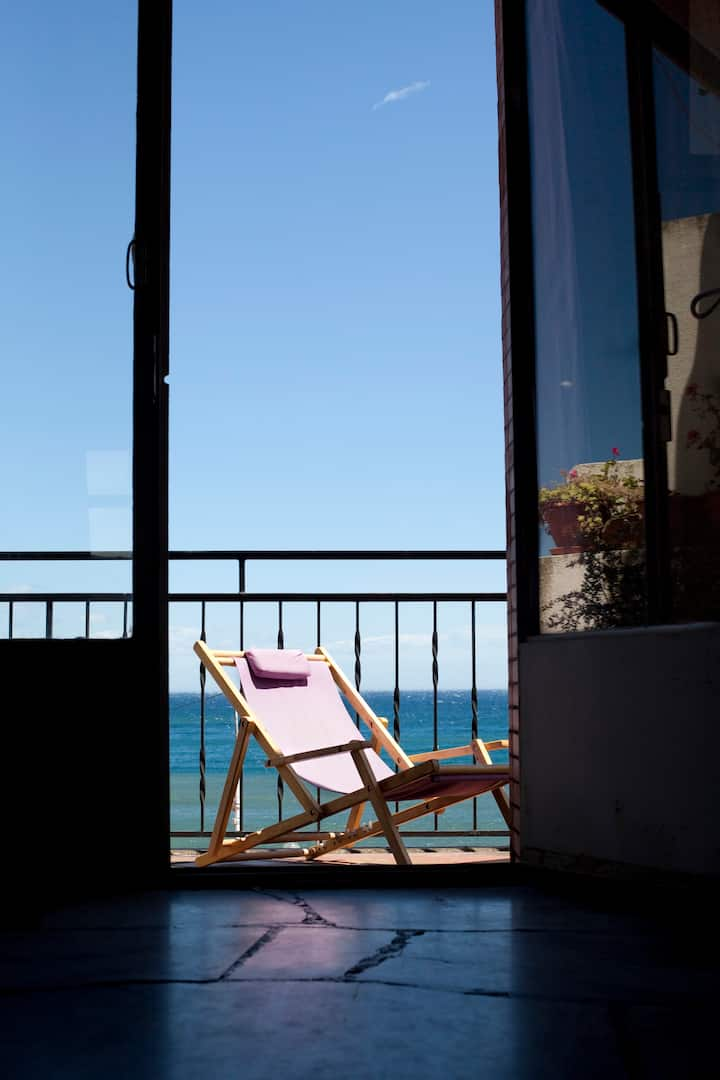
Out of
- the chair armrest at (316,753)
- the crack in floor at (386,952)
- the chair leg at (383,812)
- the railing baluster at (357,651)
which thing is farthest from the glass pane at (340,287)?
the crack in floor at (386,952)

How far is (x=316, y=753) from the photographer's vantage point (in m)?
3.37

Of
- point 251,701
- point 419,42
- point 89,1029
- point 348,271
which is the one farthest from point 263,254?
point 89,1029

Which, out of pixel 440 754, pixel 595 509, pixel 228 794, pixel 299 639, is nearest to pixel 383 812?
pixel 228 794

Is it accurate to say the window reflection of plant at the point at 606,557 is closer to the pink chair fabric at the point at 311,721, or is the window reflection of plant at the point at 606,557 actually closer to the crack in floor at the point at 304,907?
the pink chair fabric at the point at 311,721

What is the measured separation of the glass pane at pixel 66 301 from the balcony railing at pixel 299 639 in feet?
0.10

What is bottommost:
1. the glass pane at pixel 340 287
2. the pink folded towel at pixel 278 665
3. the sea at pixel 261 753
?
the sea at pixel 261 753

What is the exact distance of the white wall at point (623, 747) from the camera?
7.67ft

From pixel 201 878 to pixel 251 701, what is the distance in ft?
3.54

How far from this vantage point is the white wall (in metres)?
2.34

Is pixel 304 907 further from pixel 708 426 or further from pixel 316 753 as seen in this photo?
pixel 708 426

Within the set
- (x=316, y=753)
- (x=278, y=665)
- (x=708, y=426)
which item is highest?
(x=708, y=426)

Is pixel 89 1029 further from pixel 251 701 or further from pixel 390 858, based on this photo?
pixel 390 858

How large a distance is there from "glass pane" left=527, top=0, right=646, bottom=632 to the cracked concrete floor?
798 mm

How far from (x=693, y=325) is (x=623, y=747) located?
0.96m
